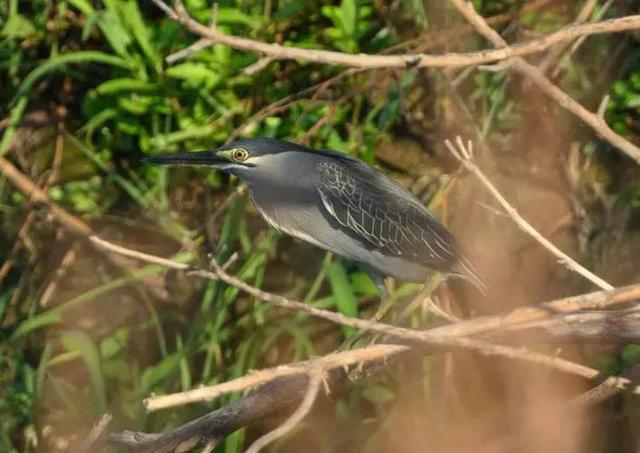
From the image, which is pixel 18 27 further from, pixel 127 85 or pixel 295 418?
pixel 295 418

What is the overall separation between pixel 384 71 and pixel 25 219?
4.09 feet

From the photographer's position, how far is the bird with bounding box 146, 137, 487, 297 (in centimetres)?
354

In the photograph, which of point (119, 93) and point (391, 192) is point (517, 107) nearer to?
point (391, 192)

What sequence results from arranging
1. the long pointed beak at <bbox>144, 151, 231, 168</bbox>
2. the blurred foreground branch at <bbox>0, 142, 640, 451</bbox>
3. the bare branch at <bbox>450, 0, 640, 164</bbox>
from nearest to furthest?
1. the blurred foreground branch at <bbox>0, 142, 640, 451</bbox>
2. the bare branch at <bbox>450, 0, 640, 164</bbox>
3. the long pointed beak at <bbox>144, 151, 231, 168</bbox>

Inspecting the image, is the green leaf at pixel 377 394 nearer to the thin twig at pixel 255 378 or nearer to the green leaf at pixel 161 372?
the green leaf at pixel 161 372

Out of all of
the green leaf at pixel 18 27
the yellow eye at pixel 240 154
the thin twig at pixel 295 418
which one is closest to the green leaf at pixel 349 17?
the yellow eye at pixel 240 154

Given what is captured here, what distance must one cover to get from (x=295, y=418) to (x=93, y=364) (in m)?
2.05

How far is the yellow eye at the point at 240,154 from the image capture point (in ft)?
11.6

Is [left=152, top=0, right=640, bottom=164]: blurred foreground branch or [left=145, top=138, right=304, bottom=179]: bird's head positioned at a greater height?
[left=152, top=0, right=640, bottom=164]: blurred foreground branch

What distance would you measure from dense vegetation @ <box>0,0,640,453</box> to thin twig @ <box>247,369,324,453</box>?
173 cm

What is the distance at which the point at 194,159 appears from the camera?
11.3ft

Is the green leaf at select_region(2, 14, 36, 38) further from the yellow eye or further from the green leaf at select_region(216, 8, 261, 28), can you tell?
the yellow eye

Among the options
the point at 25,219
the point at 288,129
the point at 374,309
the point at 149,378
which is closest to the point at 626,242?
the point at 374,309

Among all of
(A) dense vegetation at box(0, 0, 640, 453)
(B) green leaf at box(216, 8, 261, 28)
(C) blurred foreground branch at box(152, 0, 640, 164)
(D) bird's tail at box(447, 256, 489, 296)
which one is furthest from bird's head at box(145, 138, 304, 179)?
(C) blurred foreground branch at box(152, 0, 640, 164)
